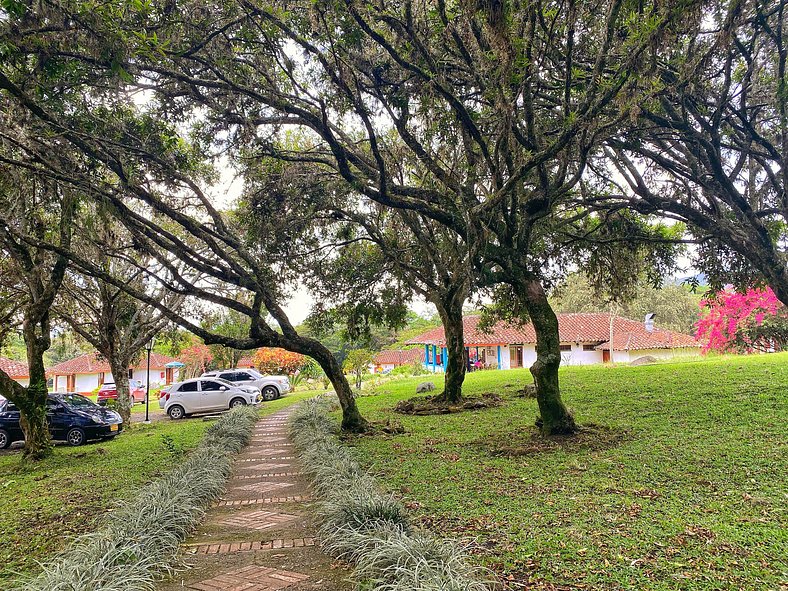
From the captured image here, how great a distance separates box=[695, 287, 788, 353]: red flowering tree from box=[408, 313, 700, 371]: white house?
28.3 feet

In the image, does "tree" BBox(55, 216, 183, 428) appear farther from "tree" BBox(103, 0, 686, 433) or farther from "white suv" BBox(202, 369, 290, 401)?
"tree" BBox(103, 0, 686, 433)

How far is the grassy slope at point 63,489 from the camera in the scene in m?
5.39

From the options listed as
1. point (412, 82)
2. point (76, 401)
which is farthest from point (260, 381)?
point (412, 82)

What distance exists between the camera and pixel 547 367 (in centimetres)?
843

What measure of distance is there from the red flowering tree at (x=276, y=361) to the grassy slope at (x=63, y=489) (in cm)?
1899

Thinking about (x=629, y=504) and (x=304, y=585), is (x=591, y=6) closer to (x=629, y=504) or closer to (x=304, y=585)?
(x=629, y=504)

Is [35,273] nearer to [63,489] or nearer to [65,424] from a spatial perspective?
[63,489]

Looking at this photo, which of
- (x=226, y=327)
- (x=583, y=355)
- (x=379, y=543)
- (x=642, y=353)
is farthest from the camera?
(x=583, y=355)

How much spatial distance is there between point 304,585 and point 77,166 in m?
7.86

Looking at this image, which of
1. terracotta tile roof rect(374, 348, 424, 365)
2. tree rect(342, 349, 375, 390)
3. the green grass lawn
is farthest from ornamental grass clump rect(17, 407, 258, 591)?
terracotta tile roof rect(374, 348, 424, 365)

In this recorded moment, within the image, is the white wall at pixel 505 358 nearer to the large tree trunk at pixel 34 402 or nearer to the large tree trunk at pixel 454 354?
the large tree trunk at pixel 454 354

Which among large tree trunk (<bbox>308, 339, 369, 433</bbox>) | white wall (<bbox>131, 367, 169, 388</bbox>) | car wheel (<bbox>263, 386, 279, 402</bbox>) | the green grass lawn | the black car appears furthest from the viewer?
white wall (<bbox>131, 367, 169, 388</bbox>)

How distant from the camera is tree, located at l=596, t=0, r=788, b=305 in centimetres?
765

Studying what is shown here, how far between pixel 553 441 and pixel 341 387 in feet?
15.8
